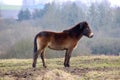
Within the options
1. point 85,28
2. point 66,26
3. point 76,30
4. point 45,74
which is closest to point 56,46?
point 76,30

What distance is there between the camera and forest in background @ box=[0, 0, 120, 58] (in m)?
31.5

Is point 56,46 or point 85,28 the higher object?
point 85,28

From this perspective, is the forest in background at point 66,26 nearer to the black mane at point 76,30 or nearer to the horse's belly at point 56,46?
the black mane at point 76,30

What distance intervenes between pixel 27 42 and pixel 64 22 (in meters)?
13.6

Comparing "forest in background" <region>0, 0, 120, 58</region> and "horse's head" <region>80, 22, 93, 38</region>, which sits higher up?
"horse's head" <region>80, 22, 93, 38</region>

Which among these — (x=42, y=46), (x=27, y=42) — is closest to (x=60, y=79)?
(x=42, y=46)

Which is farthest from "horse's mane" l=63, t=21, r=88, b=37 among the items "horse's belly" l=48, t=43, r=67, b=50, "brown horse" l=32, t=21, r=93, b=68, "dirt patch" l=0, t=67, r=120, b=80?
"dirt patch" l=0, t=67, r=120, b=80

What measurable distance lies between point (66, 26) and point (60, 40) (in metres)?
29.6

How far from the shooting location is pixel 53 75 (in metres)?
10.7

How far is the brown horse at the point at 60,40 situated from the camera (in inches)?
522

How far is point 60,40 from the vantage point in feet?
44.6

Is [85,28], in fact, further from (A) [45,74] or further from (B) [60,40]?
(A) [45,74]

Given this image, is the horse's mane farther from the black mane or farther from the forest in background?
Answer: the forest in background

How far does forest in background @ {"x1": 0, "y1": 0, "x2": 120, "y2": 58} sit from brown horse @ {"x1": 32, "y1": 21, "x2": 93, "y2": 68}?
14228 millimetres
